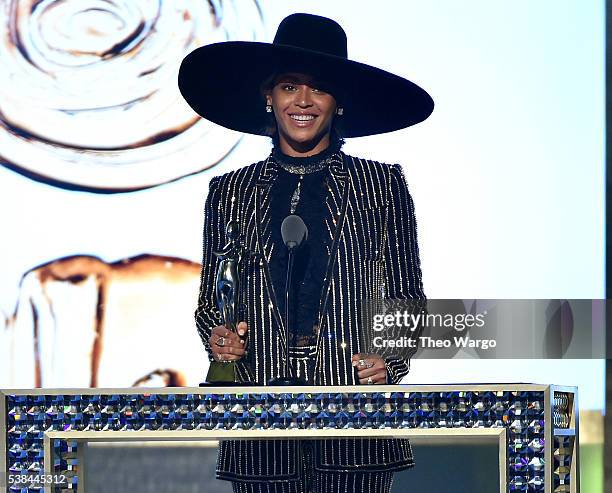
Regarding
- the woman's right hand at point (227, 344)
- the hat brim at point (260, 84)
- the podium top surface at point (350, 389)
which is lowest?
the podium top surface at point (350, 389)

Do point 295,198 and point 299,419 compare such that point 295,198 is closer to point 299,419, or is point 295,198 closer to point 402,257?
point 402,257

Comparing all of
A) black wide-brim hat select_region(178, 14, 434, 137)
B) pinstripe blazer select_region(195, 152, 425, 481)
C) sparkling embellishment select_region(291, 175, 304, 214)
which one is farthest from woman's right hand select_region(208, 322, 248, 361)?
black wide-brim hat select_region(178, 14, 434, 137)

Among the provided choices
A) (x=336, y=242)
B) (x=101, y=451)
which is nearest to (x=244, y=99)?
(x=336, y=242)

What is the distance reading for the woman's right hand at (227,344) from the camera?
2.43 metres

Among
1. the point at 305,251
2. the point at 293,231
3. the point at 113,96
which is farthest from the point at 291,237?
the point at 113,96

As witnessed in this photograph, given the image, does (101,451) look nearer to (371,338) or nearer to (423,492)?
(423,492)

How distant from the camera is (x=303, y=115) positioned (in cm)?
280

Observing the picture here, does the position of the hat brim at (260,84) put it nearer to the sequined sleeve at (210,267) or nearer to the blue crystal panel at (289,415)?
the sequined sleeve at (210,267)

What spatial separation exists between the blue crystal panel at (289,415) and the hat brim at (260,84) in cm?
93

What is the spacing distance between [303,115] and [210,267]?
0.43 meters

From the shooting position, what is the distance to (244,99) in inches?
121

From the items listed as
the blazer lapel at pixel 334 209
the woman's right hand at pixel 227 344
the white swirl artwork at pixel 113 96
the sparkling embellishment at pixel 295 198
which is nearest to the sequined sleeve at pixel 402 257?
the blazer lapel at pixel 334 209

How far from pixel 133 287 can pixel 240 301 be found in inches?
47.6

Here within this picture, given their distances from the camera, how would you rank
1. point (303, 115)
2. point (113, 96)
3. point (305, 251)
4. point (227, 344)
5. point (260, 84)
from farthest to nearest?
point (113, 96) → point (260, 84) → point (303, 115) → point (305, 251) → point (227, 344)
